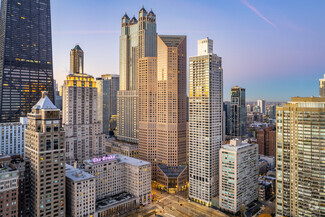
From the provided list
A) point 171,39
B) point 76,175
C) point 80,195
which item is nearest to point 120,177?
point 76,175

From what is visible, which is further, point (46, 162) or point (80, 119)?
point (80, 119)

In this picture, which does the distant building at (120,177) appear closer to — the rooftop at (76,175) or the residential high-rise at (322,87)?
the rooftop at (76,175)

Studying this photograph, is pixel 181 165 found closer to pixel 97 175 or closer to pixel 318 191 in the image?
pixel 97 175

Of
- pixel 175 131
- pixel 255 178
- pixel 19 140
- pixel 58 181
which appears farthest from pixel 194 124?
pixel 19 140

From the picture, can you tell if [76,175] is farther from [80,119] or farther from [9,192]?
[80,119]

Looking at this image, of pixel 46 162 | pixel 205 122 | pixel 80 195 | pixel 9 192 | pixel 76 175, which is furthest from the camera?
pixel 205 122

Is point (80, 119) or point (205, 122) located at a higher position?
point (80, 119)
